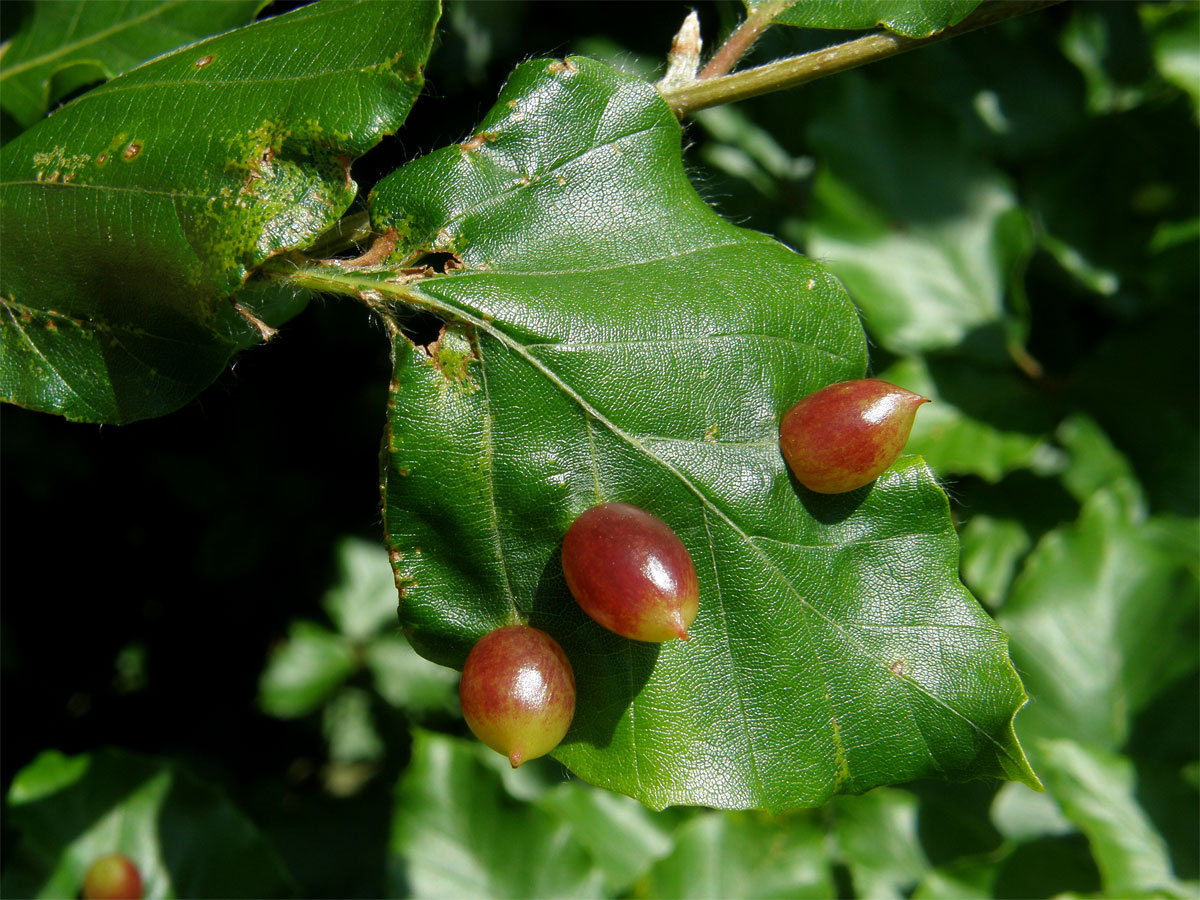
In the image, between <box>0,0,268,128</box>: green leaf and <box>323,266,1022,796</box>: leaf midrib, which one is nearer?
<box>323,266,1022,796</box>: leaf midrib

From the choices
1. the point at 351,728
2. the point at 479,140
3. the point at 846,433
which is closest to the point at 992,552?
the point at 846,433

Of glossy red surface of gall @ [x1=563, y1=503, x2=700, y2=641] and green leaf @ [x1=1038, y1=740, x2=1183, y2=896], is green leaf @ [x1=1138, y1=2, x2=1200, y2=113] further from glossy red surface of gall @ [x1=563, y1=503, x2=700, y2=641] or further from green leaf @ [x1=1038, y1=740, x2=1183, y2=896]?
glossy red surface of gall @ [x1=563, y1=503, x2=700, y2=641]

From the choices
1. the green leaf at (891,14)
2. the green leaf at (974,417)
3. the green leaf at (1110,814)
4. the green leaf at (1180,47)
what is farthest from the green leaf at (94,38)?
the green leaf at (1110,814)

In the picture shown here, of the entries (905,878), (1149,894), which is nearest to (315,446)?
(905,878)

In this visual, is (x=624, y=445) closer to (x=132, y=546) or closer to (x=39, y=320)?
(x=39, y=320)

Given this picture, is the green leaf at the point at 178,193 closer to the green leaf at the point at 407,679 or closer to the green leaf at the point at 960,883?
the green leaf at the point at 960,883

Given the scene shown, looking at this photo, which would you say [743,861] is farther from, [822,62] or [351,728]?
[351,728]

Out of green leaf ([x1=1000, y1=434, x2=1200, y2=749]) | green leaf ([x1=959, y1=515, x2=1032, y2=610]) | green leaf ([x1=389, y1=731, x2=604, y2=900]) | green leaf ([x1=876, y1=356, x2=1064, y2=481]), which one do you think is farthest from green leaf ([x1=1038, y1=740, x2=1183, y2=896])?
green leaf ([x1=389, y1=731, x2=604, y2=900])

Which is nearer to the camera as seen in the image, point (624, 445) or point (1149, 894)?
point (624, 445)
